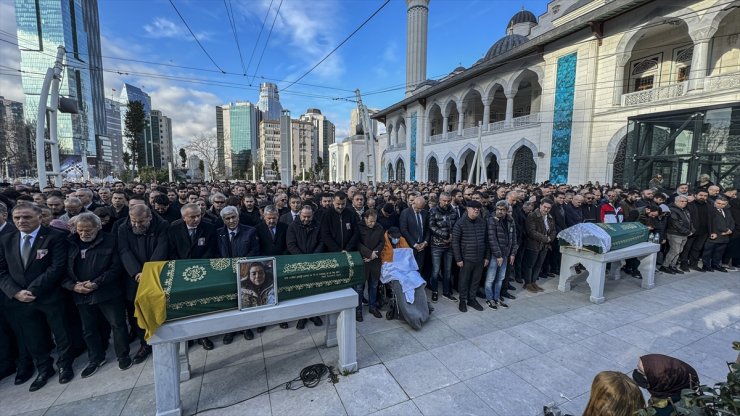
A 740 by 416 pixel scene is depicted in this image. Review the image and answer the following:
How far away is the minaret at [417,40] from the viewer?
145ft

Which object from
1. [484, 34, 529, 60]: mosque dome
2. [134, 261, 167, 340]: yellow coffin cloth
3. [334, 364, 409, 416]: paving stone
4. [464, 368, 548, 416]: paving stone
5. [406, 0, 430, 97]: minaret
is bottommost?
[334, 364, 409, 416]: paving stone

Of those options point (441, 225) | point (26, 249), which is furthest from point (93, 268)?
point (441, 225)

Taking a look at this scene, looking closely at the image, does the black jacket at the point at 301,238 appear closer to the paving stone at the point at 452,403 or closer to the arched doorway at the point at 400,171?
the paving stone at the point at 452,403

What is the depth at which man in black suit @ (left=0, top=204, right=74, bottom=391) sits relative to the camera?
325 cm

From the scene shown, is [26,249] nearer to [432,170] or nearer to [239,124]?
[432,170]

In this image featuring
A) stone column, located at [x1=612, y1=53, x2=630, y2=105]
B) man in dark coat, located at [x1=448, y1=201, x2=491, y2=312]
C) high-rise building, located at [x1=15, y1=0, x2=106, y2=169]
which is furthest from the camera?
stone column, located at [x1=612, y1=53, x2=630, y2=105]

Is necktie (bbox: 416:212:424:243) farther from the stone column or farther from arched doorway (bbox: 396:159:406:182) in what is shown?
arched doorway (bbox: 396:159:406:182)

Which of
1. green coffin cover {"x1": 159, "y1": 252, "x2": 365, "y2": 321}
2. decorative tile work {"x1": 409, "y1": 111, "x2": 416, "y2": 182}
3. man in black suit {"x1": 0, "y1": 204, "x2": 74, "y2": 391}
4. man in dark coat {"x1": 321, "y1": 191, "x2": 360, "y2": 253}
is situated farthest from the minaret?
man in black suit {"x1": 0, "y1": 204, "x2": 74, "y2": 391}

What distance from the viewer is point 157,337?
268 cm

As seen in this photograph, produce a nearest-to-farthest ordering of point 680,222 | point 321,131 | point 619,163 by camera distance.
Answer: point 680,222 < point 619,163 < point 321,131

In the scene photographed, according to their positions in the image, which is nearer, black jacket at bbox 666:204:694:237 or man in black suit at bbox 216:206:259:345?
man in black suit at bbox 216:206:259:345

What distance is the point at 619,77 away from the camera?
55.9 feet

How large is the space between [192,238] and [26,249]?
5.05ft

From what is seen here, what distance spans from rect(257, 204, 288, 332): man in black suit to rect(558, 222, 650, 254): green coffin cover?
5.29 m
